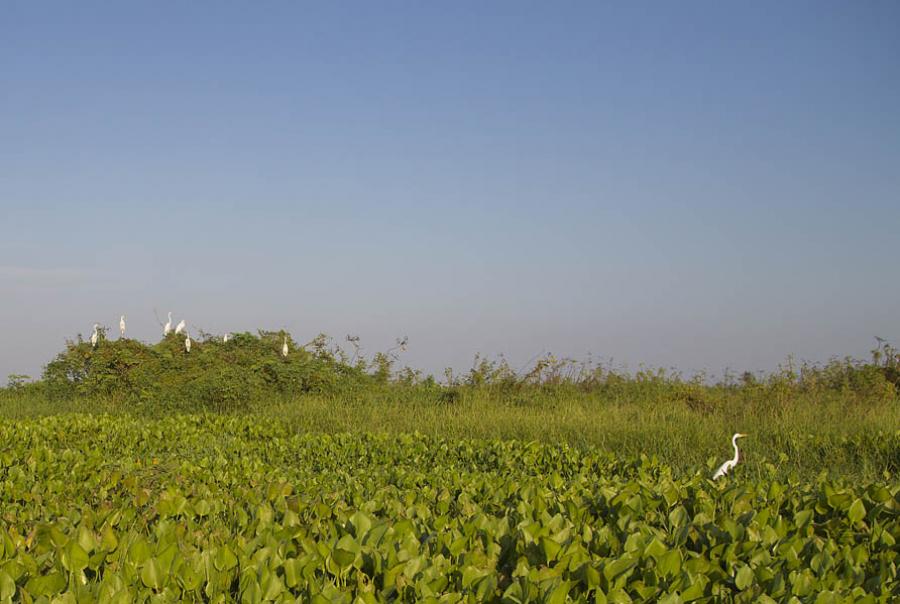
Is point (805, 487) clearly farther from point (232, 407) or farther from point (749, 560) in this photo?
point (232, 407)

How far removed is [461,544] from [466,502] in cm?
108

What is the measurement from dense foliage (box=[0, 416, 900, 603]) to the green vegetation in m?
0.01

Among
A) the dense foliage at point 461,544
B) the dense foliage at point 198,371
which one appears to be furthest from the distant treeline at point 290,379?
the dense foliage at point 461,544

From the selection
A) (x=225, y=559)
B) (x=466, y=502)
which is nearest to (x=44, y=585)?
(x=225, y=559)

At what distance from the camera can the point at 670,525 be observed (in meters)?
4.17

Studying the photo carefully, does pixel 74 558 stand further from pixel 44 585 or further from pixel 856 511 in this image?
pixel 856 511

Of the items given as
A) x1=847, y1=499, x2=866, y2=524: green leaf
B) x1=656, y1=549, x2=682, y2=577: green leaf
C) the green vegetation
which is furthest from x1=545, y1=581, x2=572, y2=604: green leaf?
x1=847, y1=499, x2=866, y2=524: green leaf

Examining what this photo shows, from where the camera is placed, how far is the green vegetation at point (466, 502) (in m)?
3.28

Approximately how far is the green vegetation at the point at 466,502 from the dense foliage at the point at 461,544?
0.04ft

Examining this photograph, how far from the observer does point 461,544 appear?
3654 mm

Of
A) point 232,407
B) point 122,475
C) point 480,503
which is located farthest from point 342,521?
point 232,407

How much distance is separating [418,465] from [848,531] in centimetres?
452

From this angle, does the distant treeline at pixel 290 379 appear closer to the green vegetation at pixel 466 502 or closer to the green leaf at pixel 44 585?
the green vegetation at pixel 466 502

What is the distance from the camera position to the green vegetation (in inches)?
129
